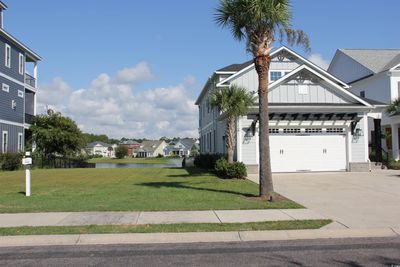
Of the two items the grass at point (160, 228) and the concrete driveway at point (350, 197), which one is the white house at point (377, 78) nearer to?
the concrete driveway at point (350, 197)

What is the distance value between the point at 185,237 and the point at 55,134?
32.8 metres

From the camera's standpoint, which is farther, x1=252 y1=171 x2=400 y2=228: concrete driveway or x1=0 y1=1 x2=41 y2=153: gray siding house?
x1=0 y1=1 x2=41 y2=153: gray siding house

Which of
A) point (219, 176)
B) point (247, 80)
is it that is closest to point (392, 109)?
point (247, 80)

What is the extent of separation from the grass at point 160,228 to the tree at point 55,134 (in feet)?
102

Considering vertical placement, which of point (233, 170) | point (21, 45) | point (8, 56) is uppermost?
point (21, 45)

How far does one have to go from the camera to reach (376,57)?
37.9 m

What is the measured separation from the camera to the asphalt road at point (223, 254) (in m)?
6.68

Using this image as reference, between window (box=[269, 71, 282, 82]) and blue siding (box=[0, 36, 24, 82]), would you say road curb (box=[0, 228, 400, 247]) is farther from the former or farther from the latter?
blue siding (box=[0, 36, 24, 82])

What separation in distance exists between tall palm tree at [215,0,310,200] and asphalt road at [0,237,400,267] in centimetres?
525

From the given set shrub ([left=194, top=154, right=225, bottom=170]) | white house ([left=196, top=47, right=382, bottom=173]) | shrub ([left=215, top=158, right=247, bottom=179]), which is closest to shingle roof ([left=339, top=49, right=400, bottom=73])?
white house ([left=196, top=47, right=382, bottom=173])

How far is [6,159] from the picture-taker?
3098cm

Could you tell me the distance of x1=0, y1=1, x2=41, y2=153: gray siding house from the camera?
110 ft

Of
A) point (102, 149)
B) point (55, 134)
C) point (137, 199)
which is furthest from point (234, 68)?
point (102, 149)

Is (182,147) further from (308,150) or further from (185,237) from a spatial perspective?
(185,237)
